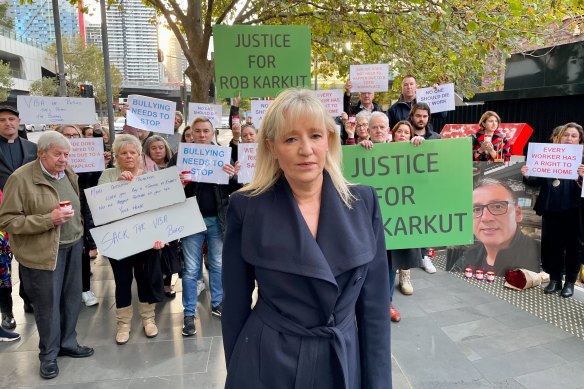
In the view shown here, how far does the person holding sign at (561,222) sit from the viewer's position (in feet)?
Answer: 16.9

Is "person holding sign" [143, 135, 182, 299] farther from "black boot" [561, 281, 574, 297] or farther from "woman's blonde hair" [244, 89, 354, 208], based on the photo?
"black boot" [561, 281, 574, 297]

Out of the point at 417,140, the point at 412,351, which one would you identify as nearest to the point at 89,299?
the point at 412,351

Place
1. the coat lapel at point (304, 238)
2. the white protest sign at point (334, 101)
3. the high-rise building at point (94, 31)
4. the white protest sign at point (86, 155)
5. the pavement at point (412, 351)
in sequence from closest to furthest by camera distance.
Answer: the coat lapel at point (304, 238), the pavement at point (412, 351), the white protest sign at point (86, 155), the white protest sign at point (334, 101), the high-rise building at point (94, 31)

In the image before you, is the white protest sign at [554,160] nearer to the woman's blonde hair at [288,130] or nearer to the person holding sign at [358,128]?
the person holding sign at [358,128]

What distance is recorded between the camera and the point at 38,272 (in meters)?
3.60

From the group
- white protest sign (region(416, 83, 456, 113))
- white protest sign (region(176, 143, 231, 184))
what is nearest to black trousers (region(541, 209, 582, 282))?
white protest sign (region(416, 83, 456, 113))

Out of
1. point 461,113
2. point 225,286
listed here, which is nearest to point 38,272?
point 225,286

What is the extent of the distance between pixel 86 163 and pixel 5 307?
1.74m

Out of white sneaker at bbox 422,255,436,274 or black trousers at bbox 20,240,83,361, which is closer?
black trousers at bbox 20,240,83,361

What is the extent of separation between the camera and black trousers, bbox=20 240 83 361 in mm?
3641

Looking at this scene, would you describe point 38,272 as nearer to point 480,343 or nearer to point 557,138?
point 480,343

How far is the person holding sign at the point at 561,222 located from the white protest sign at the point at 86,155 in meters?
5.01

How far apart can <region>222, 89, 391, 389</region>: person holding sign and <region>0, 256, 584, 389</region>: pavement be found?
1.99 m

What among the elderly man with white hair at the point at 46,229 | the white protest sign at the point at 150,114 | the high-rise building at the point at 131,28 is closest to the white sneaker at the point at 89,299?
the elderly man with white hair at the point at 46,229
